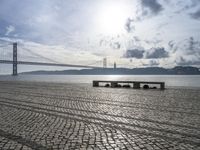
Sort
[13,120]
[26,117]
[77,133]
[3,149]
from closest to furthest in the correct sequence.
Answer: [3,149], [77,133], [13,120], [26,117]

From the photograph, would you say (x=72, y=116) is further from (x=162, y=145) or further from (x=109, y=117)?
(x=162, y=145)

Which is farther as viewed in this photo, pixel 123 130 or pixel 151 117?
pixel 151 117

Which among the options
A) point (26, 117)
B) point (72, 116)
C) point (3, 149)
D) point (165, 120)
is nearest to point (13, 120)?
point (26, 117)

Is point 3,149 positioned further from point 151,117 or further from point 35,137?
point 151,117

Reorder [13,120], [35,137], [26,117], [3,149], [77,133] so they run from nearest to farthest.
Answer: [3,149] → [35,137] → [77,133] → [13,120] → [26,117]

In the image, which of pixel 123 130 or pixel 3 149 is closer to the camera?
pixel 3 149

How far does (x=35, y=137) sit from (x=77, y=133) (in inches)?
36.0

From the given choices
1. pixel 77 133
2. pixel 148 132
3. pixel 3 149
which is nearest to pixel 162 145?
pixel 148 132

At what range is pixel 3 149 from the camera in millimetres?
4562

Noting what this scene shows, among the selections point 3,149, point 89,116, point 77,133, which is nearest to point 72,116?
point 89,116

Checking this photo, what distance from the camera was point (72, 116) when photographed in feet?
25.7

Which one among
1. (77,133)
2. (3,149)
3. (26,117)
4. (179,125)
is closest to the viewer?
(3,149)

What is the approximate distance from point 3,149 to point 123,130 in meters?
2.66

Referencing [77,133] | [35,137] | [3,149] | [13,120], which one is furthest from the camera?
[13,120]
